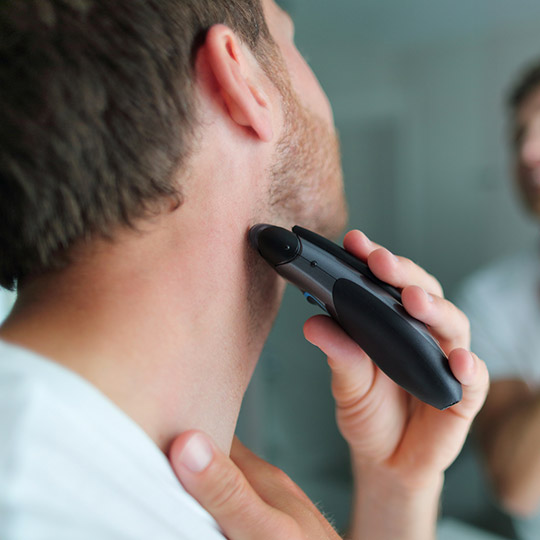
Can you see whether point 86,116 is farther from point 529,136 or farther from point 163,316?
point 529,136

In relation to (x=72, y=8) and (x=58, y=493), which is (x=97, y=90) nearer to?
(x=72, y=8)

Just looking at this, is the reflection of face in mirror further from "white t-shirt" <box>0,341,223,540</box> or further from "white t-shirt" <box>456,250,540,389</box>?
"white t-shirt" <box>0,341,223,540</box>

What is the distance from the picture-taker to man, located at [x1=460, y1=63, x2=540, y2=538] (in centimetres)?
121

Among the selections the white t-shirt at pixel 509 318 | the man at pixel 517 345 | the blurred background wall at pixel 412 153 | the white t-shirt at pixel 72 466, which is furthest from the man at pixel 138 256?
the blurred background wall at pixel 412 153

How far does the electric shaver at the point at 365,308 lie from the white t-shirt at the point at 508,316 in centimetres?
109

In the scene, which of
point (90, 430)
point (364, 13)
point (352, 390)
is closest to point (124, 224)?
point (90, 430)

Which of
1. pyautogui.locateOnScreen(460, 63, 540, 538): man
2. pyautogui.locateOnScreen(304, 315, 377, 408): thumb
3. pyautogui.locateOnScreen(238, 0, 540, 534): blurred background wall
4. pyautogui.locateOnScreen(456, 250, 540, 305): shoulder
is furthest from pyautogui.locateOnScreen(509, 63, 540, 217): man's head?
pyautogui.locateOnScreen(304, 315, 377, 408): thumb

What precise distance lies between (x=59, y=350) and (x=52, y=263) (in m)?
0.07

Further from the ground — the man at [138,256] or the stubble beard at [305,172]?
the stubble beard at [305,172]

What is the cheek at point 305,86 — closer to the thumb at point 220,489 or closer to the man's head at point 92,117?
the man's head at point 92,117

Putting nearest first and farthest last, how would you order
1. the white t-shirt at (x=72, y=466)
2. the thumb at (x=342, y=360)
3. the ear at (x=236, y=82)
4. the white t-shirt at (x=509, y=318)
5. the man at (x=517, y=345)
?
the white t-shirt at (x=72, y=466) → the ear at (x=236, y=82) → the thumb at (x=342, y=360) → the man at (x=517, y=345) → the white t-shirt at (x=509, y=318)

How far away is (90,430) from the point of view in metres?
0.27

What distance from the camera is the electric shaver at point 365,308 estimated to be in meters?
0.38

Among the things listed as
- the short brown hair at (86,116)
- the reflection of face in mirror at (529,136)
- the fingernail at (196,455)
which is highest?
the reflection of face in mirror at (529,136)
